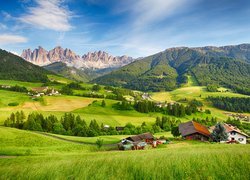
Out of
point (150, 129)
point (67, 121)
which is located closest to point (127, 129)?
point (150, 129)

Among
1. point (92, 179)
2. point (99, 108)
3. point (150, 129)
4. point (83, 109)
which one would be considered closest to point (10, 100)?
point (83, 109)

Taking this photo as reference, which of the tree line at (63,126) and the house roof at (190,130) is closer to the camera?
the house roof at (190,130)

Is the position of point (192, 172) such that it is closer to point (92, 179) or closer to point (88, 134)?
point (92, 179)

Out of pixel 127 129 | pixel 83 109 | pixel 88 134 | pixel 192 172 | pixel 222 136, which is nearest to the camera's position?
pixel 192 172

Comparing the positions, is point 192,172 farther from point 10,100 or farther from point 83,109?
point 10,100

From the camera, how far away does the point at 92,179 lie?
40.2 feet

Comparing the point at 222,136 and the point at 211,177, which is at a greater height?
the point at 211,177

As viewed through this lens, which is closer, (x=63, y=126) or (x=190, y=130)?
(x=190, y=130)

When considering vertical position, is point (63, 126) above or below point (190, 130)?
below

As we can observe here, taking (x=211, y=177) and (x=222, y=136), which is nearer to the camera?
(x=211, y=177)

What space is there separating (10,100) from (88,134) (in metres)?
100

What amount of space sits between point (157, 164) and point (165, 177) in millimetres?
1318

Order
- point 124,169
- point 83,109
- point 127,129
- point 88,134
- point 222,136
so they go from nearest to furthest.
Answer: point 124,169 → point 222,136 → point 88,134 → point 127,129 → point 83,109

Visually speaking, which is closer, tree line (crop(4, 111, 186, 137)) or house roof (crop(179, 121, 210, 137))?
house roof (crop(179, 121, 210, 137))
